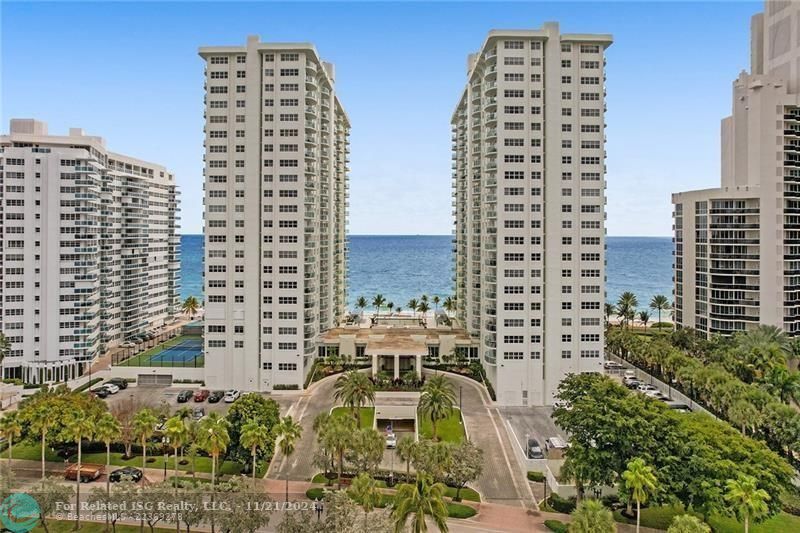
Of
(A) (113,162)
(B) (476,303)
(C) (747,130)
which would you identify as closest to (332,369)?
(B) (476,303)

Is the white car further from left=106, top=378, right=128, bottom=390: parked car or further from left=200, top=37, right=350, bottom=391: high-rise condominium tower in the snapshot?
left=106, top=378, right=128, bottom=390: parked car

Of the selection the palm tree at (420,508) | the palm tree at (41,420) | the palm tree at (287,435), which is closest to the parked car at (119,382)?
the palm tree at (41,420)

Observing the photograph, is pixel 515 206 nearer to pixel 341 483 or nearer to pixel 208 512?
pixel 341 483

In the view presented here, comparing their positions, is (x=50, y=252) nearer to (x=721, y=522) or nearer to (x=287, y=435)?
(x=287, y=435)

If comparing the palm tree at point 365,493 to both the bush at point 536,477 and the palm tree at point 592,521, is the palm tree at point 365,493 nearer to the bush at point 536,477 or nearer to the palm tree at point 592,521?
the palm tree at point 592,521

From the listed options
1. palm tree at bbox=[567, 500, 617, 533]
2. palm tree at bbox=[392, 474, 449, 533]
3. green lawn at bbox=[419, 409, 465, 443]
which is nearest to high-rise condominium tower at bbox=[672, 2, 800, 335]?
green lawn at bbox=[419, 409, 465, 443]

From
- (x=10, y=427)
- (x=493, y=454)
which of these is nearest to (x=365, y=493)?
(x=493, y=454)
